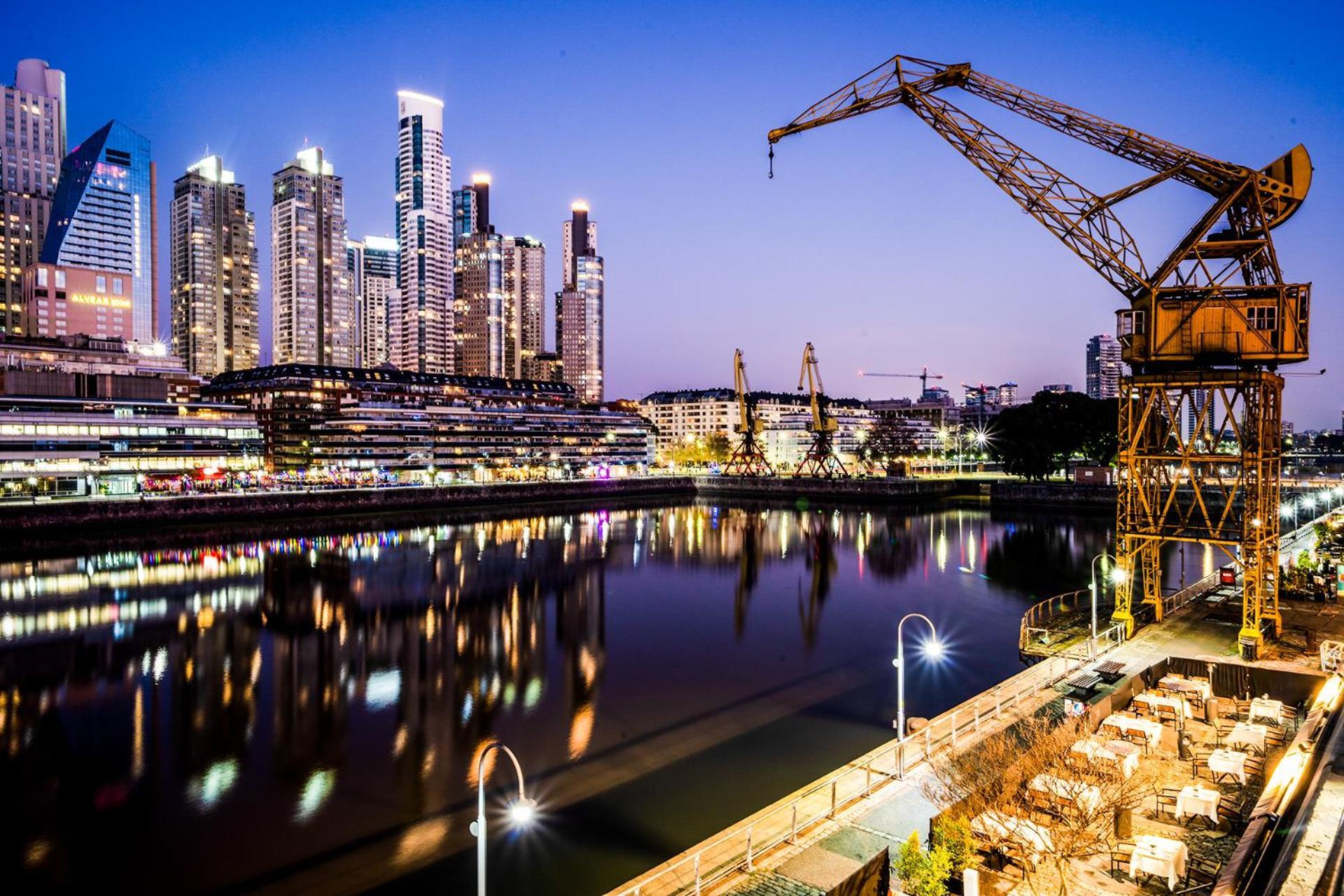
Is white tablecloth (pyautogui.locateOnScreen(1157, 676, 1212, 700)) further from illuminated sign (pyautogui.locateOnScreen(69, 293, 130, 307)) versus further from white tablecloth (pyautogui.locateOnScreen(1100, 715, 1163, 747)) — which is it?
illuminated sign (pyautogui.locateOnScreen(69, 293, 130, 307))

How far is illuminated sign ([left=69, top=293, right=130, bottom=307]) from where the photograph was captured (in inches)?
6850

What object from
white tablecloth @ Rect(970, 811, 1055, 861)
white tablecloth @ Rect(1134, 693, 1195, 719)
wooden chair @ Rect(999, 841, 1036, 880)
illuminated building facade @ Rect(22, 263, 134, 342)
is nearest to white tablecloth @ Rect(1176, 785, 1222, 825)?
white tablecloth @ Rect(970, 811, 1055, 861)

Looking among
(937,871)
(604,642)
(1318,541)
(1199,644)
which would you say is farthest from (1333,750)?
(1318,541)

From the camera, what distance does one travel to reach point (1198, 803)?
48.4 ft

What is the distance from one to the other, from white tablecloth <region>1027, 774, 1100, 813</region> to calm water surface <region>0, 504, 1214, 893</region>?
828 cm

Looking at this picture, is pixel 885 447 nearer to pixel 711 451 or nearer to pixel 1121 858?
pixel 711 451

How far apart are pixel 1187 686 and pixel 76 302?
210 meters

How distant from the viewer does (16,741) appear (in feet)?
85.1

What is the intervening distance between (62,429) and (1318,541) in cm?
11658

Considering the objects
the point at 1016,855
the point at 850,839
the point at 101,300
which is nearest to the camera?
the point at 1016,855

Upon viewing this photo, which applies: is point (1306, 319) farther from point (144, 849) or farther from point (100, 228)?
point (100, 228)

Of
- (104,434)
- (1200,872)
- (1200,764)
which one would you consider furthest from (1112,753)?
(104,434)

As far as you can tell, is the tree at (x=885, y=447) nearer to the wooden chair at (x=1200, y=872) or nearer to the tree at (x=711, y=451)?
the tree at (x=711, y=451)

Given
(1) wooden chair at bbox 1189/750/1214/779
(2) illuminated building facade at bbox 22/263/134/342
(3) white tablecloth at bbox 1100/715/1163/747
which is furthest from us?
(2) illuminated building facade at bbox 22/263/134/342
